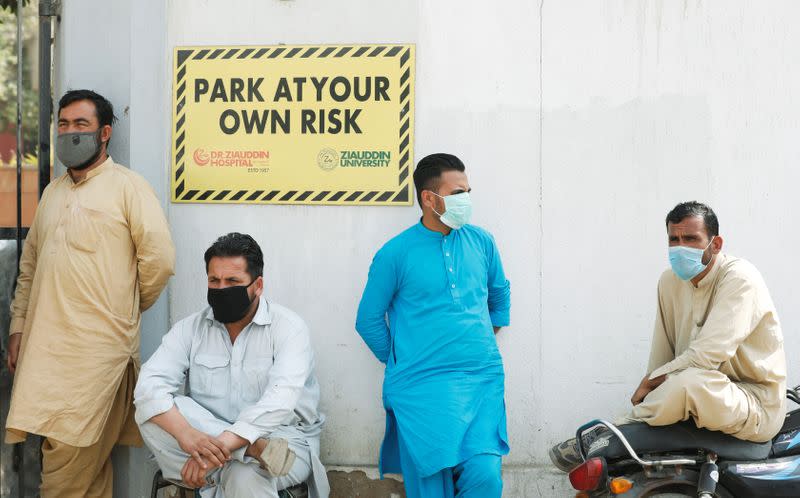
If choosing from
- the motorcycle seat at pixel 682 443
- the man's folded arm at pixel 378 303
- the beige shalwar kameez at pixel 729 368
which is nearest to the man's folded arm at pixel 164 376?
the man's folded arm at pixel 378 303

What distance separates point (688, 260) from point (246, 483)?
2.04m

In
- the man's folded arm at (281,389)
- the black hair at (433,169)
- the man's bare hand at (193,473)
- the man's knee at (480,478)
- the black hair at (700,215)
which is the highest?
the black hair at (433,169)

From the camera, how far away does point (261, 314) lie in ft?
12.5

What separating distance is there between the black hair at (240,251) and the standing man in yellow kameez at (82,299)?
540 mm

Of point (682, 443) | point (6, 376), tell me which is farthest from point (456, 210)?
point (6, 376)

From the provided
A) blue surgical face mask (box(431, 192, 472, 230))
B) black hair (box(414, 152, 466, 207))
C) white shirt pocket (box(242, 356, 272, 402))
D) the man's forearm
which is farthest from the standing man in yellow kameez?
blue surgical face mask (box(431, 192, 472, 230))

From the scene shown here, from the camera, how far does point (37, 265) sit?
4.14m

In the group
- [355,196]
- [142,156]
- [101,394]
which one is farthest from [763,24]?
[101,394]

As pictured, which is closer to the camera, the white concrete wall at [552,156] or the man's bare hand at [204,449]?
the man's bare hand at [204,449]

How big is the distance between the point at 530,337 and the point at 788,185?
1.55 m

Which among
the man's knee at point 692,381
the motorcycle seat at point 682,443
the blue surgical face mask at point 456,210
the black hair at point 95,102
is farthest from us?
the black hair at point 95,102

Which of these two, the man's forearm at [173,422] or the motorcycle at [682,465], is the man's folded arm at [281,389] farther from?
the motorcycle at [682,465]

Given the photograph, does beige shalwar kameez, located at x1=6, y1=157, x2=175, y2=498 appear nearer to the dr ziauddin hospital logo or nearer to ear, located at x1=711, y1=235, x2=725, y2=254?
the dr ziauddin hospital logo

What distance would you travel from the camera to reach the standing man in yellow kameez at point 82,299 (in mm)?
3992
